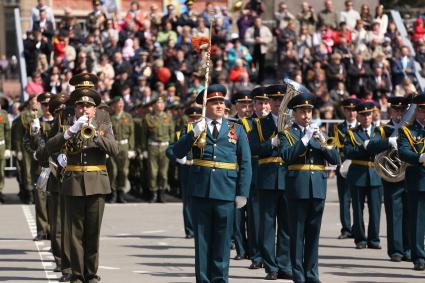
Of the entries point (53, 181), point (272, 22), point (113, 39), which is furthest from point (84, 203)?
point (272, 22)

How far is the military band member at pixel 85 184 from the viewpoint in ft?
43.9

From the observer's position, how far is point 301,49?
101ft

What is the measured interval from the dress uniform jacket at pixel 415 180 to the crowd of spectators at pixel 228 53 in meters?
12.4

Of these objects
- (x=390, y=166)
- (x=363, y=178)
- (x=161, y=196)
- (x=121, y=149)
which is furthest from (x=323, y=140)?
(x=161, y=196)

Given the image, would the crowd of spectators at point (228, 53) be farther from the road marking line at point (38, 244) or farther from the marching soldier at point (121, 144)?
the road marking line at point (38, 244)

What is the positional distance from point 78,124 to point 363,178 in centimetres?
606

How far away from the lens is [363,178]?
18.0 metres

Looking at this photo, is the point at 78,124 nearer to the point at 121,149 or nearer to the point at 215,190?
the point at 215,190

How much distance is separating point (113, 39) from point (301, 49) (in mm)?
4380

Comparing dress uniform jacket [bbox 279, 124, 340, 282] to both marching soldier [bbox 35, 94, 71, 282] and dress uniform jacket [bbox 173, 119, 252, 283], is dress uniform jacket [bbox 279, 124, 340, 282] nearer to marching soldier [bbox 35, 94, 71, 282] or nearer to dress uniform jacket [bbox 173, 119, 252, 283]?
dress uniform jacket [bbox 173, 119, 252, 283]

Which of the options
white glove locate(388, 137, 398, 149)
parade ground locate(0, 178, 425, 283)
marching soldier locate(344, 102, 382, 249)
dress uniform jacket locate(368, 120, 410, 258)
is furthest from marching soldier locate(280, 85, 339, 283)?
marching soldier locate(344, 102, 382, 249)

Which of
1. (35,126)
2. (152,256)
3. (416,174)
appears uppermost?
(35,126)

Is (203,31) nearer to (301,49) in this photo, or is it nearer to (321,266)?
(301,49)

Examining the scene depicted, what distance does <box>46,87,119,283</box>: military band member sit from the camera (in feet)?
43.9
